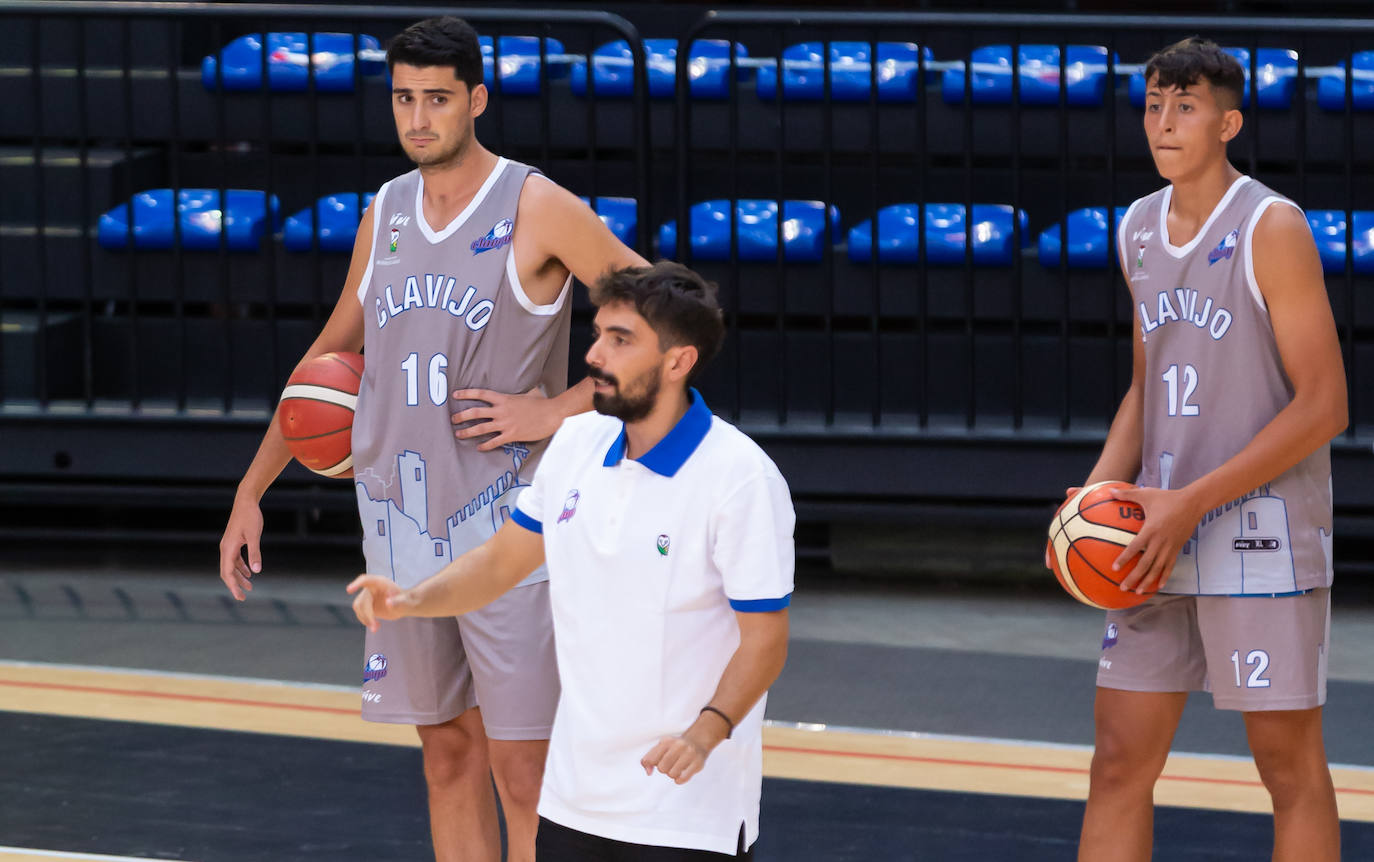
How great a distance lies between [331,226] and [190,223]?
0.62 meters

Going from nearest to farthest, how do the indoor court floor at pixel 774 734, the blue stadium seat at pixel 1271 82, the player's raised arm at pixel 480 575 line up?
the player's raised arm at pixel 480 575, the indoor court floor at pixel 774 734, the blue stadium seat at pixel 1271 82

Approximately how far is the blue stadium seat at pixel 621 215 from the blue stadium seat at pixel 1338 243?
2.61 m

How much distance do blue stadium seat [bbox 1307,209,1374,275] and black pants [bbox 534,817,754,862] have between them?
4.84m

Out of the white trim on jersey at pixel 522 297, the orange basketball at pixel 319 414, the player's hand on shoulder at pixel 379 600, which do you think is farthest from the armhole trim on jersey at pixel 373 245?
the player's hand on shoulder at pixel 379 600

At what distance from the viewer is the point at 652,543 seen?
2.92 meters

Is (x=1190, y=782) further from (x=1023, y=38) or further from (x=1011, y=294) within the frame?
(x=1023, y=38)

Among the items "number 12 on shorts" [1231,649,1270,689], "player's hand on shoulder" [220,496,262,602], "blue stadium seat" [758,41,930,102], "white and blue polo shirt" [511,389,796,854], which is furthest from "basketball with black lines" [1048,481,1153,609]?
"blue stadium seat" [758,41,930,102]

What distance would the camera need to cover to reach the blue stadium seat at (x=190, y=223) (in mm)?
7613

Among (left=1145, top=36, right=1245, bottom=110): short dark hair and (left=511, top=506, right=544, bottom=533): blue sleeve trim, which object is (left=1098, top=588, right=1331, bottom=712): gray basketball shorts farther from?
(left=511, top=506, right=544, bottom=533): blue sleeve trim

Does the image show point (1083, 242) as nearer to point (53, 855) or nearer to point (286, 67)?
point (286, 67)

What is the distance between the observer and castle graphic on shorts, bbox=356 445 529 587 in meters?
3.81

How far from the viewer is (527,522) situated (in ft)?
10.3

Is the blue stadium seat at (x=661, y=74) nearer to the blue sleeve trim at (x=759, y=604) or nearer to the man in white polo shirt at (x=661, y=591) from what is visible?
the man in white polo shirt at (x=661, y=591)

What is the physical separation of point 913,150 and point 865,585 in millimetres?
1799
